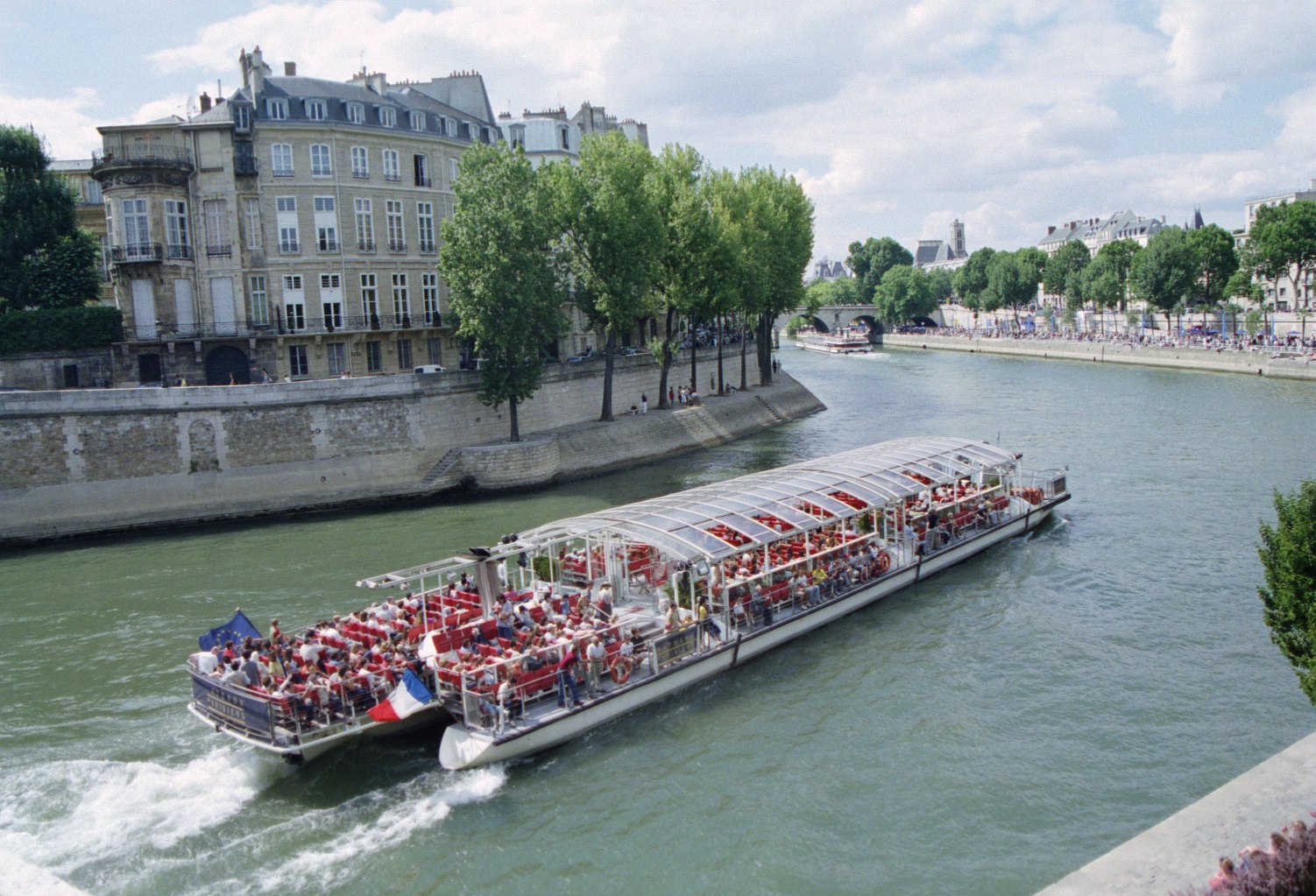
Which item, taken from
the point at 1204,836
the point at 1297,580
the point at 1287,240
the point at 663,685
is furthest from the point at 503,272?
the point at 1287,240

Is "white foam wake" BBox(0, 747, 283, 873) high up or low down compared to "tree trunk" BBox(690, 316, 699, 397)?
down

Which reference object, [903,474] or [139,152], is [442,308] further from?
[903,474]

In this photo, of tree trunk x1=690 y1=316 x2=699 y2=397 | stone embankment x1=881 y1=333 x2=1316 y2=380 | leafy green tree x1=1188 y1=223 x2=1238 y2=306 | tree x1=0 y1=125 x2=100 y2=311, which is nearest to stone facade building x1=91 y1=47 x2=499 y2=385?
tree x1=0 y1=125 x2=100 y2=311

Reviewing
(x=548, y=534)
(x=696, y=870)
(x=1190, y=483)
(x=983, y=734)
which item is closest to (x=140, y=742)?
(x=548, y=534)

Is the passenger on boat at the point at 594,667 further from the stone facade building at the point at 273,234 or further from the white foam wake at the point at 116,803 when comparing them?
the stone facade building at the point at 273,234

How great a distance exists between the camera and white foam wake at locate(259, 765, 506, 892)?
13078 millimetres

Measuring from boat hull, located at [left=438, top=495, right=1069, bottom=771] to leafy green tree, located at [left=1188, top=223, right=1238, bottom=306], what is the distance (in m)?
80.8

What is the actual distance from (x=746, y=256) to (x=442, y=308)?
1642 centimetres

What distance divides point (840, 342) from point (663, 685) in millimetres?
104876

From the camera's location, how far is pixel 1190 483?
33.9 metres

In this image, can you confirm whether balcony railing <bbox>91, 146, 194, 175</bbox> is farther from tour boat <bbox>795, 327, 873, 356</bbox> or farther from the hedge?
tour boat <bbox>795, 327, 873, 356</bbox>

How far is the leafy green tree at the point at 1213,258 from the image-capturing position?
9275 centimetres

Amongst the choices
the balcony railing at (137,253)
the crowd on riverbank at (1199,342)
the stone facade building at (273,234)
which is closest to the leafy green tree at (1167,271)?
→ the crowd on riverbank at (1199,342)

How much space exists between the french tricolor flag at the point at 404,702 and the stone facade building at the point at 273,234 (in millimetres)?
30759
